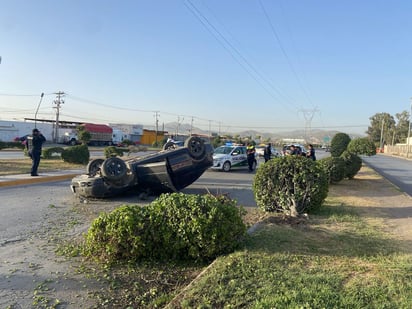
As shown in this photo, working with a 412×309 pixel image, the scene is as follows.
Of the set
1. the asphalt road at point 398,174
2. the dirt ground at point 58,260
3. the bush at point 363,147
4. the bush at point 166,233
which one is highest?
the bush at point 363,147

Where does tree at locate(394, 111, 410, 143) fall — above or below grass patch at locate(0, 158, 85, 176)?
above

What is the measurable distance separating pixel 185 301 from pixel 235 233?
1.62m

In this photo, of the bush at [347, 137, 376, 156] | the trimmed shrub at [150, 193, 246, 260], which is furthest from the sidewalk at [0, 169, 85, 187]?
the bush at [347, 137, 376, 156]

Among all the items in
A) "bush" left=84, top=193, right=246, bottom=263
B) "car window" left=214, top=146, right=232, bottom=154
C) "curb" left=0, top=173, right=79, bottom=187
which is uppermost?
"car window" left=214, top=146, right=232, bottom=154

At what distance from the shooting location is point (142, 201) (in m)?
9.62

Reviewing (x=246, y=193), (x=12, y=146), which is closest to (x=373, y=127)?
(x=12, y=146)

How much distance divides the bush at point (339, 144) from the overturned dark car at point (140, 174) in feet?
52.4

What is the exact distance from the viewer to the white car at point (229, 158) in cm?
1995

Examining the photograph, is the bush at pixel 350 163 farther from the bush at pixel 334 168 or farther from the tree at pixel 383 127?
the tree at pixel 383 127

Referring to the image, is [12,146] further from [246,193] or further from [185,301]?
[185,301]

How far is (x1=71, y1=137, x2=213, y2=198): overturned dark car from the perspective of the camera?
31.0 ft

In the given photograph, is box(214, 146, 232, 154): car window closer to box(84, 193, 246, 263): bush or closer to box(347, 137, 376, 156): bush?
box(347, 137, 376, 156): bush

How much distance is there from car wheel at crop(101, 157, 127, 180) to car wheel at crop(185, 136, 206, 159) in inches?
82.0

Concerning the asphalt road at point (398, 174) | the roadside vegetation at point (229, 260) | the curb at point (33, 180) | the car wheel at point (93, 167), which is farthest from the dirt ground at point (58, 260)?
the asphalt road at point (398, 174)
